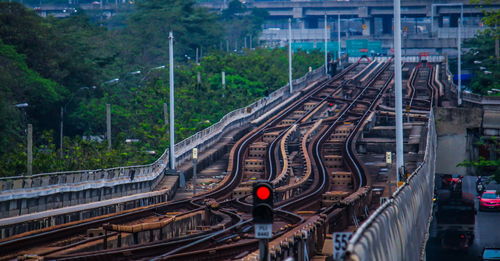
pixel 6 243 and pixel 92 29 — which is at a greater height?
pixel 92 29

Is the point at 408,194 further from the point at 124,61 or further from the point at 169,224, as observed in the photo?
the point at 124,61

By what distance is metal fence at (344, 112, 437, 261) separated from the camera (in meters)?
15.3

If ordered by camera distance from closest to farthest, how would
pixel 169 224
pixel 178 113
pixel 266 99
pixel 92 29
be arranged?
1. pixel 169 224
2. pixel 178 113
3. pixel 266 99
4. pixel 92 29

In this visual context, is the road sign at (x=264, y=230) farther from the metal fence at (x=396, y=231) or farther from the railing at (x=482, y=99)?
the railing at (x=482, y=99)

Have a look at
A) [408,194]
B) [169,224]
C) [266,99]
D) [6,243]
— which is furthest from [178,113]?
[408,194]

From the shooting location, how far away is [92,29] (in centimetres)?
12169

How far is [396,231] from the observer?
66.6 feet

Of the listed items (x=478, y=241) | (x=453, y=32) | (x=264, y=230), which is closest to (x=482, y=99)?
(x=478, y=241)

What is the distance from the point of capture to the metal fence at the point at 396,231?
50.2 feet

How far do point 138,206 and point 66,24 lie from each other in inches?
2596

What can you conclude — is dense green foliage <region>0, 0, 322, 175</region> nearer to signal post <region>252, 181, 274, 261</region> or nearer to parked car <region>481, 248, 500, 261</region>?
parked car <region>481, 248, 500, 261</region>

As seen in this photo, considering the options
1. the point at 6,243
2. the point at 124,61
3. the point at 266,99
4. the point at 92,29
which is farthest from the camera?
the point at 92,29


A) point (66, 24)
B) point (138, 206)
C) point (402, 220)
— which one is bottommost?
point (138, 206)

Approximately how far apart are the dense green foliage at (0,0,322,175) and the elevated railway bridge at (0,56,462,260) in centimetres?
457
